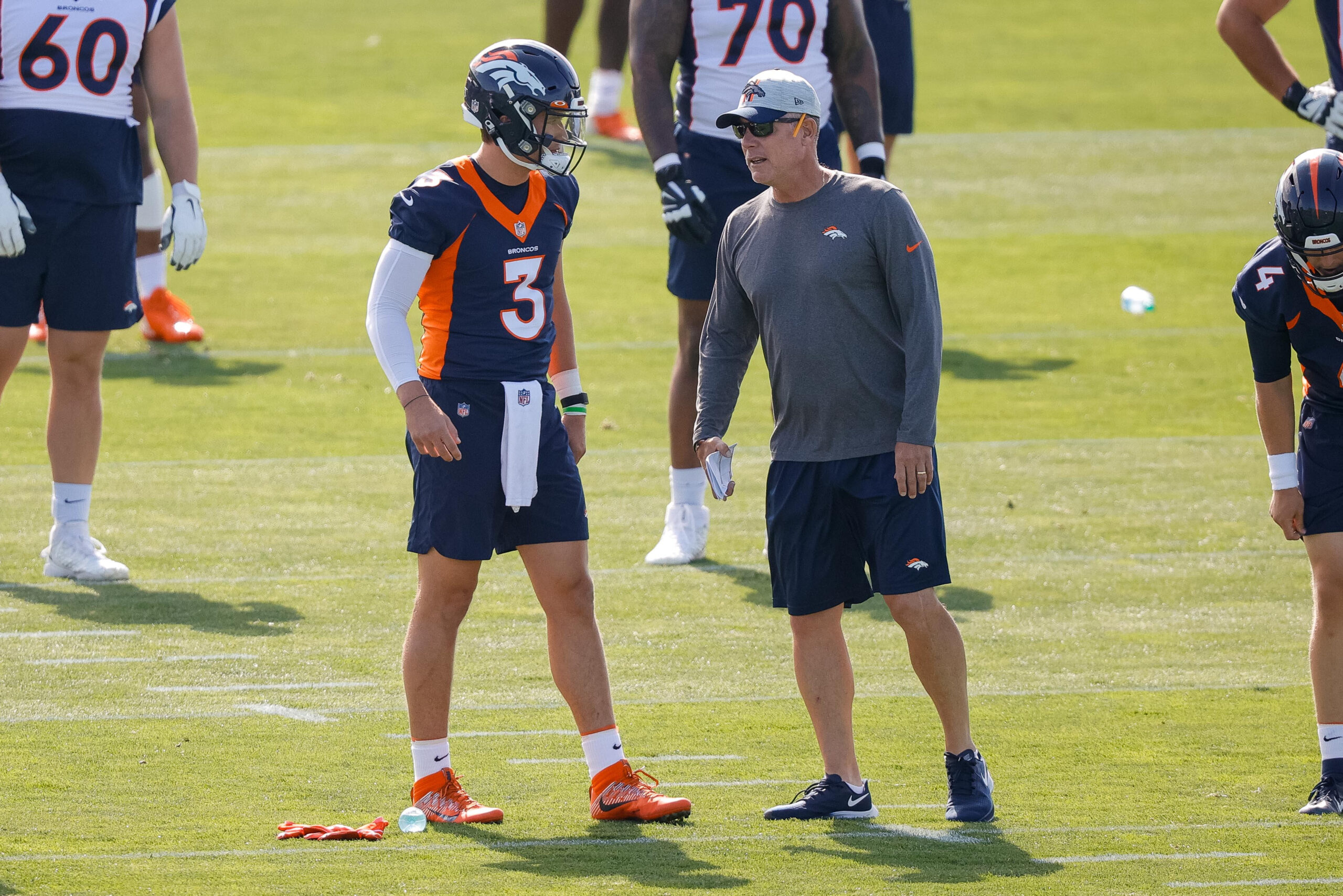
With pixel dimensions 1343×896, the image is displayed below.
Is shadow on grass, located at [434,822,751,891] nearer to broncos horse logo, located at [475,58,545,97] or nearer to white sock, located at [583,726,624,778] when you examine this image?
white sock, located at [583,726,624,778]

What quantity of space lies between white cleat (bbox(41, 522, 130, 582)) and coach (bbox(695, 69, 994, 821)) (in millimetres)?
2886

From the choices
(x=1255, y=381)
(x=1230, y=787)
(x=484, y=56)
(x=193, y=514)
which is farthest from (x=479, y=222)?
(x=193, y=514)

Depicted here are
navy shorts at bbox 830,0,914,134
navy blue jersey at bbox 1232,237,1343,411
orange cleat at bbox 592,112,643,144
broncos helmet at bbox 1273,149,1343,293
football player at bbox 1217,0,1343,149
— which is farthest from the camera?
orange cleat at bbox 592,112,643,144

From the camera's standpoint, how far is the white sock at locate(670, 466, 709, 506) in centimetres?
716

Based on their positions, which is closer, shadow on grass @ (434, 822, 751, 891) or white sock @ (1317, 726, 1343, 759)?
shadow on grass @ (434, 822, 751, 891)

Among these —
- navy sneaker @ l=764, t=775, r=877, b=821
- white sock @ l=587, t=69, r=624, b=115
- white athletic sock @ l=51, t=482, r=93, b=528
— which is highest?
white sock @ l=587, t=69, r=624, b=115

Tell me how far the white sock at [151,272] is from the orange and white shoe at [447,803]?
21.7 ft

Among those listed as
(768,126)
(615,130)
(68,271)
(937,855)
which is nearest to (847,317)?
(768,126)

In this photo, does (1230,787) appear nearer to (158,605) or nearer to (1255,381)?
(1255,381)

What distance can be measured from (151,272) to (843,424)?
6933 mm

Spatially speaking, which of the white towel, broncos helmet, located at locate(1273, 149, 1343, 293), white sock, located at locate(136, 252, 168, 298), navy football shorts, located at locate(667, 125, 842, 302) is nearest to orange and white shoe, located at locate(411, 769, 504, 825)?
the white towel

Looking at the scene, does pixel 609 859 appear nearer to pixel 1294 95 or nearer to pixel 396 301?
pixel 396 301

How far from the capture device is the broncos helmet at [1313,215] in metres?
4.42

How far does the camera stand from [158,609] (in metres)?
6.43
